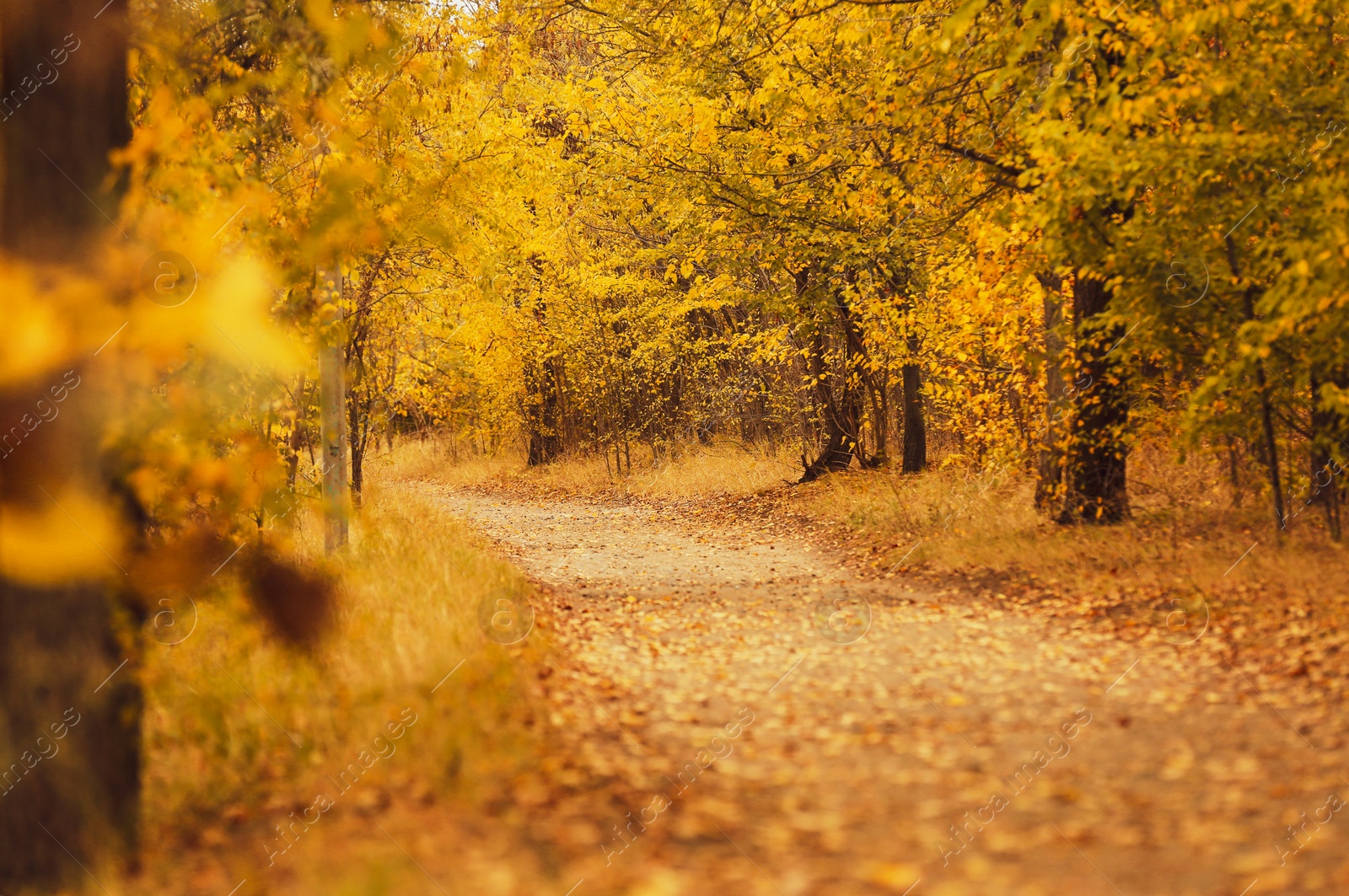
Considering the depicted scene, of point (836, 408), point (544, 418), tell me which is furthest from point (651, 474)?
point (836, 408)

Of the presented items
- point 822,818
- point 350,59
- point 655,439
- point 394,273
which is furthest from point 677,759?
point 655,439

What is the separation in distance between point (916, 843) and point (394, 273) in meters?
9.65

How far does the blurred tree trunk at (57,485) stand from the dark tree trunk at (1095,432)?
8.32 m

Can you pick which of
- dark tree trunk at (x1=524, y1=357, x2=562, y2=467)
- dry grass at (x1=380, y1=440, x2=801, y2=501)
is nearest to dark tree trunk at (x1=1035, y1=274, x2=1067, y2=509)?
dry grass at (x1=380, y1=440, x2=801, y2=501)

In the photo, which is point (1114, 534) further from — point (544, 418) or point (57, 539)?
point (544, 418)

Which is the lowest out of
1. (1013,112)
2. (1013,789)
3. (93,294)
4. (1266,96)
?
(1013,789)

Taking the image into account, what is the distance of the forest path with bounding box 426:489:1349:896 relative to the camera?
378cm

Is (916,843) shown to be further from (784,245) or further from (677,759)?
(784,245)

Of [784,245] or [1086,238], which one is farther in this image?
[784,245]

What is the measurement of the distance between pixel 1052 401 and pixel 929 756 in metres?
6.58

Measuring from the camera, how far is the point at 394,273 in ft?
38.3

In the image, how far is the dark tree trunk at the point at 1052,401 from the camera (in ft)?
33.1

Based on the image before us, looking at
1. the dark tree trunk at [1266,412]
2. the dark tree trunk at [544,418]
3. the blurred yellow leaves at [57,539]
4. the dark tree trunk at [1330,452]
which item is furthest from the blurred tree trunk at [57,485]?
the dark tree trunk at [544,418]

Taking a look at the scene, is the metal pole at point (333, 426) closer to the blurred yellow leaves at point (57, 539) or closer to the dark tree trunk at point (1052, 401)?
the blurred yellow leaves at point (57, 539)
